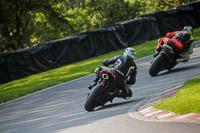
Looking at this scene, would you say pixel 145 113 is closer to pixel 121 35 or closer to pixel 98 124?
pixel 98 124

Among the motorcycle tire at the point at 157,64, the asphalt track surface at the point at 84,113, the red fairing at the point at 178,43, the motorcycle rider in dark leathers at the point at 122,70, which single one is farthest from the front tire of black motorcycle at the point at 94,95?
the red fairing at the point at 178,43

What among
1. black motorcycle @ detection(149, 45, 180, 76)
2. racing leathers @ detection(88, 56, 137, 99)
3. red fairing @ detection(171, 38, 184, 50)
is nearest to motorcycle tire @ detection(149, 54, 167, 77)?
black motorcycle @ detection(149, 45, 180, 76)

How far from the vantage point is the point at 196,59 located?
14.8 meters

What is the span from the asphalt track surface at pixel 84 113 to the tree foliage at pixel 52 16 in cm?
2645

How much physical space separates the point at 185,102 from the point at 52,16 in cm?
3740

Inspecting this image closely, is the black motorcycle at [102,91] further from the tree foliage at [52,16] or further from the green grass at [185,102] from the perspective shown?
the tree foliage at [52,16]

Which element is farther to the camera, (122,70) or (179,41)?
(179,41)

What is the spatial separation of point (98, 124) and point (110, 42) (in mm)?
19717

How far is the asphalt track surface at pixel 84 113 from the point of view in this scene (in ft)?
21.6

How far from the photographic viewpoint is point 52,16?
4334cm

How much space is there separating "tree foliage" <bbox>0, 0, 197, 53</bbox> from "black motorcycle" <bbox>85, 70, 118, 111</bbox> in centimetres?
3081

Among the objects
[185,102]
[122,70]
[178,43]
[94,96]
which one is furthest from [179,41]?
[185,102]

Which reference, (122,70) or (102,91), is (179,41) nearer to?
(122,70)

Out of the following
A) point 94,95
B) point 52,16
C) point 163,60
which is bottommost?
point 94,95
